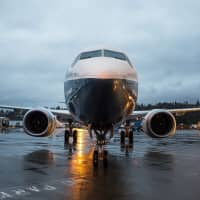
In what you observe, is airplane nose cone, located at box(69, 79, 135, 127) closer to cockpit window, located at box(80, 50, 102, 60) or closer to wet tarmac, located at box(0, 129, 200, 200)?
cockpit window, located at box(80, 50, 102, 60)

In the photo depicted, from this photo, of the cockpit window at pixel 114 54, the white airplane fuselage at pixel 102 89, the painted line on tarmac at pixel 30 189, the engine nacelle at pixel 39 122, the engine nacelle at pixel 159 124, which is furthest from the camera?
the engine nacelle at pixel 39 122

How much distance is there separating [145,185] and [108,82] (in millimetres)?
2641

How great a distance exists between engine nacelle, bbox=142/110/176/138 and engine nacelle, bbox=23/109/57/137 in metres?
4.37

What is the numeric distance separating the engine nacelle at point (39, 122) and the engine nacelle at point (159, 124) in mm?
4370

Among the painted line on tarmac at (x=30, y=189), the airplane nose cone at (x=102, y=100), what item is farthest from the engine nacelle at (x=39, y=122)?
the painted line on tarmac at (x=30, y=189)

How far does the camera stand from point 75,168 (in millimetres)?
9680

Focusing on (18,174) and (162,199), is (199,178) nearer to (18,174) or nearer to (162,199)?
(162,199)

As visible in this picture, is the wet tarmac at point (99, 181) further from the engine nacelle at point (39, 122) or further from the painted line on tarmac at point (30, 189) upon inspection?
the engine nacelle at point (39, 122)

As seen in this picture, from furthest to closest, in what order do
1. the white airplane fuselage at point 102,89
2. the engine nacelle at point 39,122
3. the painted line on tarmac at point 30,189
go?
the engine nacelle at point 39,122 → the white airplane fuselage at point 102,89 → the painted line on tarmac at point 30,189

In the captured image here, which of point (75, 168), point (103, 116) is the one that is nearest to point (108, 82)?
point (103, 116)

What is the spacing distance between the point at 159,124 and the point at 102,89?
24.2 ft

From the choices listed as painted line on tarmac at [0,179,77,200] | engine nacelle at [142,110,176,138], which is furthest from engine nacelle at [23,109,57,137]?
painted line on tarmac at [0,179,77,200]

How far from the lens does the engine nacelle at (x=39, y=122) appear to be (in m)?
15.0

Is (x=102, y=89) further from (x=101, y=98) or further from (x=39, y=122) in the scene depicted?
(x=39, y=122)
